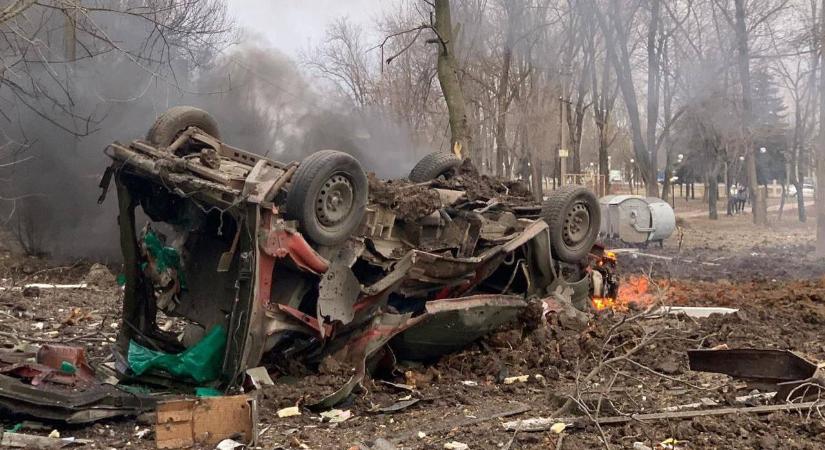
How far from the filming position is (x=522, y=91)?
2686cm

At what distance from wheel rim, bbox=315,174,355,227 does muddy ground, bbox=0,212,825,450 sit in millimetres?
1196

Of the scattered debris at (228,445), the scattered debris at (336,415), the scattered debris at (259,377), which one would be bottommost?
the scattered debris at (336,415)

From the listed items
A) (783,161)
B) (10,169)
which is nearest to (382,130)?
(10,169)

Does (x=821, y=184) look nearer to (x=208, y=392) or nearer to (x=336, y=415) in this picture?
(x=336, y=415)

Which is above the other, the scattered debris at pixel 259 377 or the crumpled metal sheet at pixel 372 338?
the crumpled metal sheet at pixel 372 338

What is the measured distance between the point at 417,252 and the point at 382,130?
19.1 meters

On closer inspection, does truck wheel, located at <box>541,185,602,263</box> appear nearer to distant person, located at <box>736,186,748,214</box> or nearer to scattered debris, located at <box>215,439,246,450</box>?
scattered debris, located at <box>215,439,246,450</box>

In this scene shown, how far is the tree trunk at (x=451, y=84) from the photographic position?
14305 mm

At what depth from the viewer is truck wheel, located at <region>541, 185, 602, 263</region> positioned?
7.27 metres

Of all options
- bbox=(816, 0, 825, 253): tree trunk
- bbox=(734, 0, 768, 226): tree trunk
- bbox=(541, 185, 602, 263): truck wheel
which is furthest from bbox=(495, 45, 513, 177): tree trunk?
bbox=(541, 185, 602, 263): truck wheel

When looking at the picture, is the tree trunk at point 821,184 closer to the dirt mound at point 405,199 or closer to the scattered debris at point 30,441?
the dirt mound at point 405,199

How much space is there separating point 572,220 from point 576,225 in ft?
0.36

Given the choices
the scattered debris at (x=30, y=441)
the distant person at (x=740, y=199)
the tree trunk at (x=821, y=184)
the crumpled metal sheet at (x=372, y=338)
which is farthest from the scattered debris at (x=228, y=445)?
the distant person at (x=740, y=199)

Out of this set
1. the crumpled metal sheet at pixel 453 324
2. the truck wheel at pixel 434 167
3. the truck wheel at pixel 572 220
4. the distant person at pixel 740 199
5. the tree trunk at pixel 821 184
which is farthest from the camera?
the distant person at pixel 740 199
